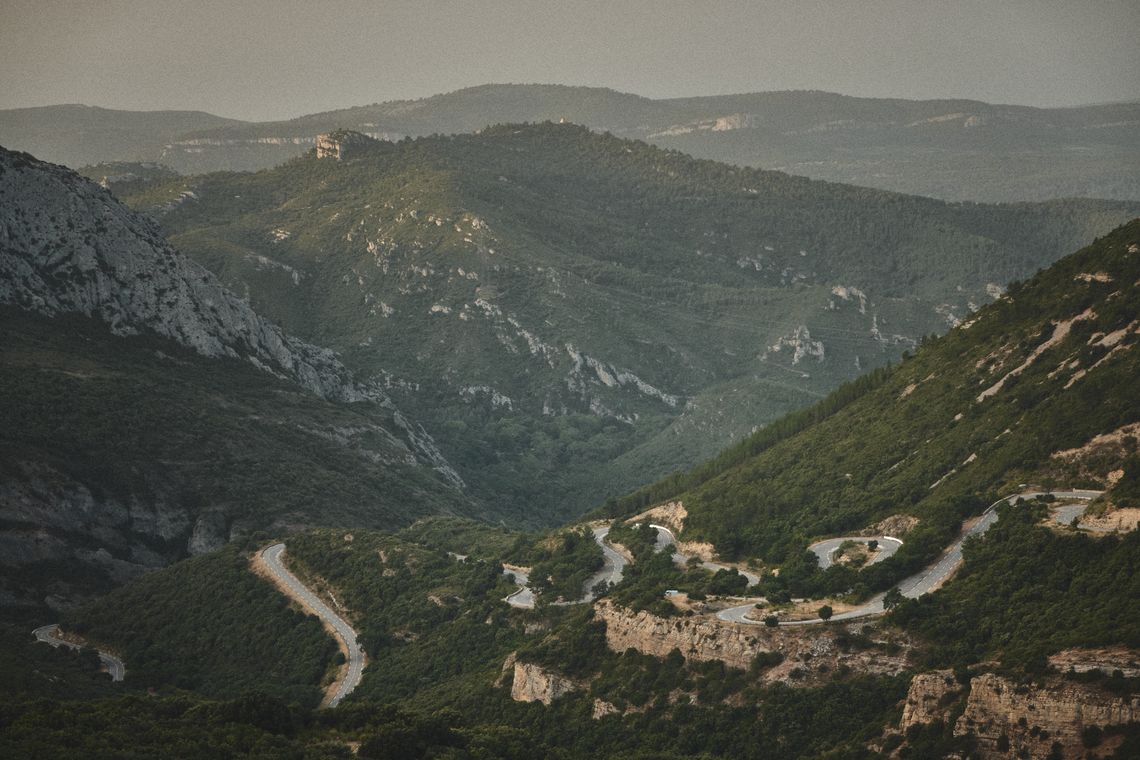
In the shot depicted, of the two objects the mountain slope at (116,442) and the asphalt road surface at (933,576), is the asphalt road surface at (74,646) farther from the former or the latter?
the asphalt road surface at (933,576)

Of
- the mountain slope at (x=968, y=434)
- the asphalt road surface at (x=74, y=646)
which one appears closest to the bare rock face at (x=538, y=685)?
the mountain slope at (x=968, y=434)

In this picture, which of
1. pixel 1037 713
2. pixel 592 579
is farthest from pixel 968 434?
pixel 1037 713

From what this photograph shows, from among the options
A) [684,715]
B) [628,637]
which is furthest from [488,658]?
[684,715]

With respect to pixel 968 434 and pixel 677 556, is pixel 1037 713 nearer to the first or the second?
pixel 968 434

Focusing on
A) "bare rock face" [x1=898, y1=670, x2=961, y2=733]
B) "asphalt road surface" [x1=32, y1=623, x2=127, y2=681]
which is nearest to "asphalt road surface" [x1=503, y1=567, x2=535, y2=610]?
"asphalt road surface" [x1=32, y1=623, x2=127, y2=681]

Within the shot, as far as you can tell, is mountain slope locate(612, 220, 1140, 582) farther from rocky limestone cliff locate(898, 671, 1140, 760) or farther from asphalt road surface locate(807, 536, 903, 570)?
rocky limestone cliff locate(898, 671, 1140, 760)

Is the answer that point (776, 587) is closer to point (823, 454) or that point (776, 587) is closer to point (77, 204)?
point (823, 454)
